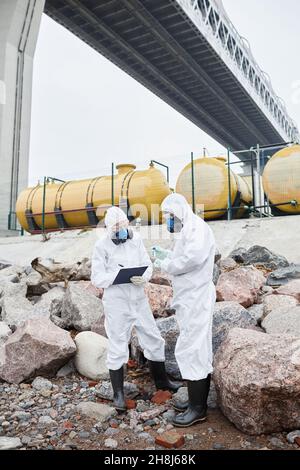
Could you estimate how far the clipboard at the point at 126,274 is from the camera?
3.27 metres

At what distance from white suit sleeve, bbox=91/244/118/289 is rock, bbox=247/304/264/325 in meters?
1.73

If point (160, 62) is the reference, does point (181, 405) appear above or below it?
below

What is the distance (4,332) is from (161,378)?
2033 mm

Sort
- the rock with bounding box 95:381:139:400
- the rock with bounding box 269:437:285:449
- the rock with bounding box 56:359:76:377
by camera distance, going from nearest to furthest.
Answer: the rock with bounding box 269:437:285:449, the rock with bounding box 95:381:139:400, the rock with bounding box 56:359:76:377

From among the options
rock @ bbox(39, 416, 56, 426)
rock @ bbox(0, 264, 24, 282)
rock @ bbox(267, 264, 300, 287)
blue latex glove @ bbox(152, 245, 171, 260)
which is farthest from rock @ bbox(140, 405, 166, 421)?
rock @ bbox(0, 264, 24, 282)

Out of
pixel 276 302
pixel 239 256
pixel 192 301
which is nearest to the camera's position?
pixel 192 301

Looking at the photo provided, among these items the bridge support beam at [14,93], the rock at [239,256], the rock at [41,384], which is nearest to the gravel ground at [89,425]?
the rock at [41,384]

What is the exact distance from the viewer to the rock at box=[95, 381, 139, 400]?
3.41 metres

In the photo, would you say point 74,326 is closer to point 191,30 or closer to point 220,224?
point 220,224

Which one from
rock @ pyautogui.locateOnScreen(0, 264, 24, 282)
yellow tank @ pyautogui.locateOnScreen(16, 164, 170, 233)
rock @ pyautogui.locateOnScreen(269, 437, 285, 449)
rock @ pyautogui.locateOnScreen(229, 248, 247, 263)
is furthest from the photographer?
yellow tank @ pyautogui.locateOnScreen(16, 164, 170, 233)

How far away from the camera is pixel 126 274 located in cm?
330

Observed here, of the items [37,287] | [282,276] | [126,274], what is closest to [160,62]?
[37,287]

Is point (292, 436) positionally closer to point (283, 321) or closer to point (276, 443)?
point (276, 443)

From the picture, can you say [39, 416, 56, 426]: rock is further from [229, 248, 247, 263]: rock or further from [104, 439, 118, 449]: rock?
[229, 248, 247, 263]: rock
